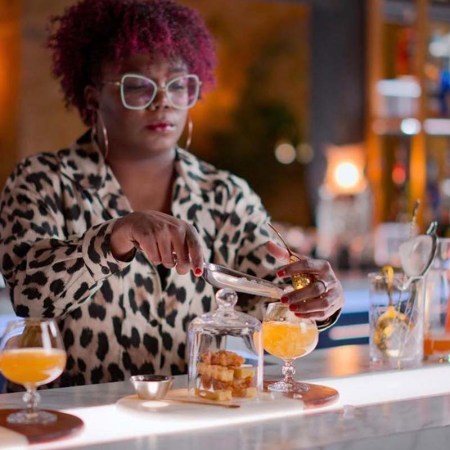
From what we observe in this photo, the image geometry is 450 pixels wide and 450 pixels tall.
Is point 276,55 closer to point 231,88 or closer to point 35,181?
point 231,88

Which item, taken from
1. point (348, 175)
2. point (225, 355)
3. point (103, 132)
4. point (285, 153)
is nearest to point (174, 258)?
point (225, 355)

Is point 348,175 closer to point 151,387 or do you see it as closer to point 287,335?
point 287,335

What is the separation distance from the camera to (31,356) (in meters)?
1.75

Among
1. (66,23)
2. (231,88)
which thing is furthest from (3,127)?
(66,23)

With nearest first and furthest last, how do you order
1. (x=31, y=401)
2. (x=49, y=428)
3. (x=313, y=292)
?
1. (x=49, y=428)
2. (x=31, y=401)
3. (x=313, y=292)

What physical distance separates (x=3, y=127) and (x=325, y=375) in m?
5.17

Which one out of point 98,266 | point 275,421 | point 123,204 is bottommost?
point 275,421

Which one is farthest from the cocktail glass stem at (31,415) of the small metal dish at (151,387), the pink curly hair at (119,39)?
the pink curly hair at (119,39)

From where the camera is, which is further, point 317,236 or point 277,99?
point 277,99

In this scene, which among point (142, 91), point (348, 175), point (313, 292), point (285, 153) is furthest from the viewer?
point (285, 153)

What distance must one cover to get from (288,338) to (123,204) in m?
0.71

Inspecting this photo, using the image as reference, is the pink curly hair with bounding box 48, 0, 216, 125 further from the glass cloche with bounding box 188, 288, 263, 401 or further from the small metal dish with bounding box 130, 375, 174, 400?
the small metal dish with bounding box 130, 375, 174, 400

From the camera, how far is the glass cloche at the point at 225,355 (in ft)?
6.36

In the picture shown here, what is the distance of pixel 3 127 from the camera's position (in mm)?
7086
